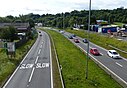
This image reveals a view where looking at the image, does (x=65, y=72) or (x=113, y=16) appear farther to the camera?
(x=113, y=16)

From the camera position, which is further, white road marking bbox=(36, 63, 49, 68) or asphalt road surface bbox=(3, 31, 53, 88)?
white road marking bbox=(36, 63, 49, 68)

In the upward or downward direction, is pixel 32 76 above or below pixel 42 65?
above

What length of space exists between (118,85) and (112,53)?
2261 cm

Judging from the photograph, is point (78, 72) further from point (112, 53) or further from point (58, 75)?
point (112, 53)

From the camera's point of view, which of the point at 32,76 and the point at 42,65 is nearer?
the point at 32,76

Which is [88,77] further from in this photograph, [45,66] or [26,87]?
[45,66]

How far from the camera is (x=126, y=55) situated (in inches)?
2074

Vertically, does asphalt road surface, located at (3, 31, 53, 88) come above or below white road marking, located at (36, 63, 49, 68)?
above

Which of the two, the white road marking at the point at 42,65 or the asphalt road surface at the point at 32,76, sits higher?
the asphalt road surface at the point at 32,76

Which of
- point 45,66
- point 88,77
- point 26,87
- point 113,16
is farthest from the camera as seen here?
point 113,16

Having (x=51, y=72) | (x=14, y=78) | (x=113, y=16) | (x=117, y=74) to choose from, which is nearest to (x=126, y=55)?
(x=117, y=74)

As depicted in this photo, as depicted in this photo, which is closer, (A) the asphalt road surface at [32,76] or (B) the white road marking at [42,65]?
(A) the asphalt road surface at [32,76]

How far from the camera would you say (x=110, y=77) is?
110 ft

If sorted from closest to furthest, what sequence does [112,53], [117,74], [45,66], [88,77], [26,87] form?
[26,87], [88,77], [117,74], [45,66], [112,53]
